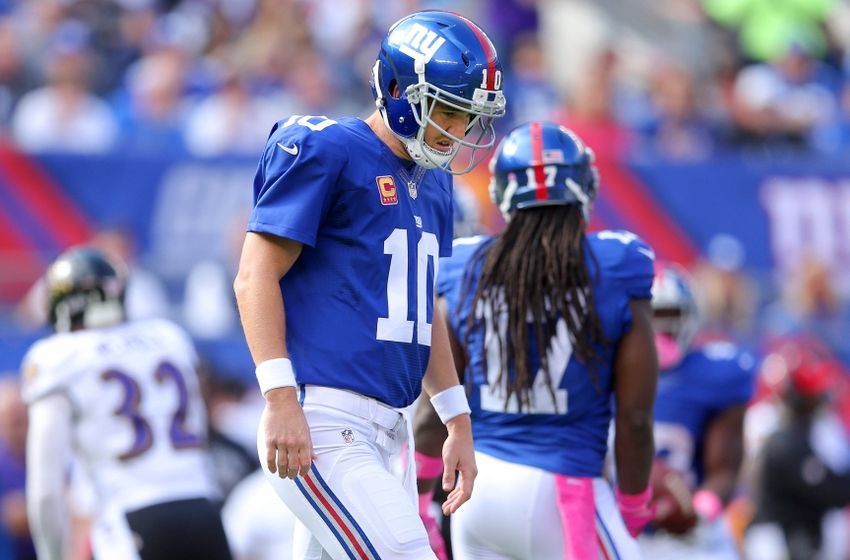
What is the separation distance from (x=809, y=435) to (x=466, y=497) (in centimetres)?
482

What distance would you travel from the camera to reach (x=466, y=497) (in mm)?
3943

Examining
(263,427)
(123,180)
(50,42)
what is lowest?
(263,427)

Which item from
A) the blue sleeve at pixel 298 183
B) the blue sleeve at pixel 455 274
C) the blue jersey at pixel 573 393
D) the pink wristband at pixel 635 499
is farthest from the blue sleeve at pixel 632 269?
the blue sleeve at pixel 298 183

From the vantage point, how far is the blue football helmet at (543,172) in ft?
15.3

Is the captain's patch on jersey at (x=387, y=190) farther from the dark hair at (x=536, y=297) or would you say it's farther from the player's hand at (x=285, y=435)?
the dark hair at (x=536, y=297)

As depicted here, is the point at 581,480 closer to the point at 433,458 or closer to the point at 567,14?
the point at 433,458

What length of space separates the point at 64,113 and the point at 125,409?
6.03 m

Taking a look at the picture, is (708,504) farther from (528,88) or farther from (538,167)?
(528,88)

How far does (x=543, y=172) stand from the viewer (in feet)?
15.3

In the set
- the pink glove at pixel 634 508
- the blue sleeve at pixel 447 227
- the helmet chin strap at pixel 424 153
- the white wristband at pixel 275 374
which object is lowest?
the pink glove at pixel 634 508

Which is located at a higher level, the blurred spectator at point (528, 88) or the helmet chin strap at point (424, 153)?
the blurred spectator at point (528, 88)

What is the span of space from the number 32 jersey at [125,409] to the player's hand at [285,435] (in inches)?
72.3

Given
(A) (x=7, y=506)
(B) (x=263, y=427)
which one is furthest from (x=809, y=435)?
(B) (x=263, y=427)

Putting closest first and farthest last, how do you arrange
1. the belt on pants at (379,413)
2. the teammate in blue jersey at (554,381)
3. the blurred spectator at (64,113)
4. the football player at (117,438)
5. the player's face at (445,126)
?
the belt on pants at (379,413) < the player's face at (445,126) < the teammate in blue jersey at (554,381) < the football player at (117,438) < the blurred spectator at (64,113)
